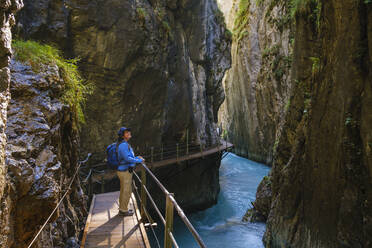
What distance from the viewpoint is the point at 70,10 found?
9.93m

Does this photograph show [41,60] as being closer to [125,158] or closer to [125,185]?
[125,158]

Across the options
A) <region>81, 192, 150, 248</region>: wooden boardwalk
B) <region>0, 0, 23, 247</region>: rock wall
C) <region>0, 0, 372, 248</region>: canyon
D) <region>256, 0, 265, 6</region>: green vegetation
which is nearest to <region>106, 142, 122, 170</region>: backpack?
<region>0, 0, 372, 248</region>: canyon

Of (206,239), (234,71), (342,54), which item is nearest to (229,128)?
(234,71)

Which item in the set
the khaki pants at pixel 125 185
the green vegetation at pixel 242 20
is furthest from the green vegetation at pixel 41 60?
the green vegetation at pixel 242 20

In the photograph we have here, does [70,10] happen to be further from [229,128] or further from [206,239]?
[229,128]

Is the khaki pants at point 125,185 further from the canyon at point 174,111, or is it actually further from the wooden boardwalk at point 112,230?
the canyon at point 174,111

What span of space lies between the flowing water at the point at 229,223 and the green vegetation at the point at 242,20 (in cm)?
1735

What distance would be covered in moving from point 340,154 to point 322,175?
82 centimetres

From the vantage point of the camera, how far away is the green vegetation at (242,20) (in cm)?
3055

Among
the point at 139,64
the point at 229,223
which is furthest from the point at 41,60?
the point at 229,223

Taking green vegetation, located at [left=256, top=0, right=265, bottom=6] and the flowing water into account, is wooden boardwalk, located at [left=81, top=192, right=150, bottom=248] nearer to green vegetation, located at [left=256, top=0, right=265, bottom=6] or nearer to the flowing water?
the flowing water

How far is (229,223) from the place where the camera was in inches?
565

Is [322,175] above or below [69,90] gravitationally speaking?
below

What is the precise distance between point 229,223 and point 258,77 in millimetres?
17455
